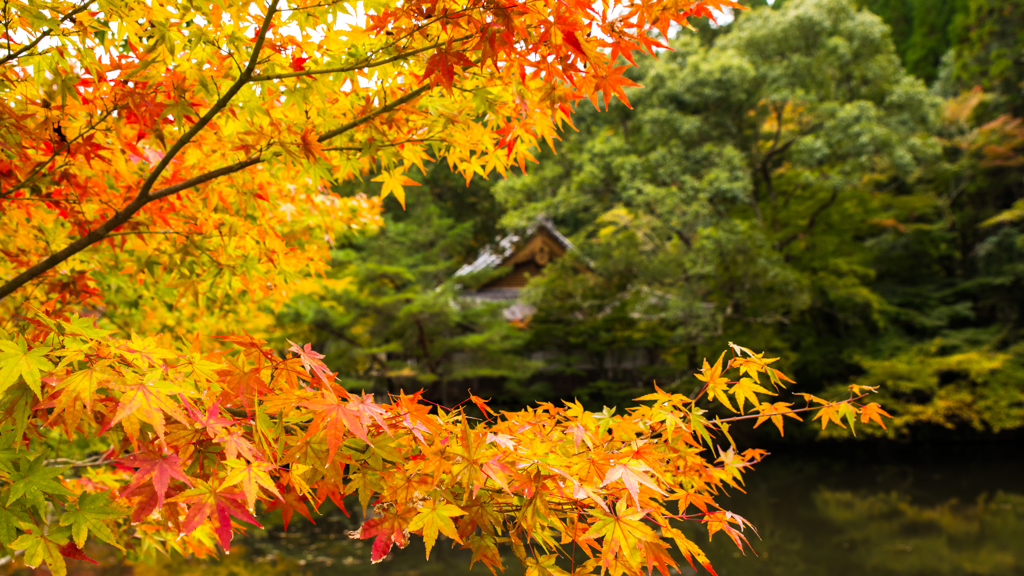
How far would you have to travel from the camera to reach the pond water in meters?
6.73

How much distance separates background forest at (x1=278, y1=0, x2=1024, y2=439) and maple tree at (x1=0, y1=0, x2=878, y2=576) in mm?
7262

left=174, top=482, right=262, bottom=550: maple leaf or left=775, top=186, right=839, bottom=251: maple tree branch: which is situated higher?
left=174, top=482, right=262, bottom=550: maple leaf

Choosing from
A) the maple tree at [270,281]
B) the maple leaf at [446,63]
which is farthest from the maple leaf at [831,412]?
the maple leaf at [446,63]

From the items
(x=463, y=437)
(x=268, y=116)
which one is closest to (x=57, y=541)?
(x=463, y=437)

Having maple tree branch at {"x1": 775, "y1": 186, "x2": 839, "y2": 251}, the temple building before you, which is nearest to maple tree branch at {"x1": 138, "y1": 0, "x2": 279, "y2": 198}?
the temple building

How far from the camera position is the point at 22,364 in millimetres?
1076

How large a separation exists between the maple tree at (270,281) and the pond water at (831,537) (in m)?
5.04

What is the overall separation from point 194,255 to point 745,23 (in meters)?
12.0

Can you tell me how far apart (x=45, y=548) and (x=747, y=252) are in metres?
10.2

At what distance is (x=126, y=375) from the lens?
1085 millimetres

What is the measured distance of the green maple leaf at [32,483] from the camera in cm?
117

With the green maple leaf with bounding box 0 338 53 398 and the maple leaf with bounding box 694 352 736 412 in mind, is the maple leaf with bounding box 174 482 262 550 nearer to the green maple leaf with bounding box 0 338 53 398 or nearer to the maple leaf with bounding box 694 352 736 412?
the green maple leaf with bounding box 0 338 53 398

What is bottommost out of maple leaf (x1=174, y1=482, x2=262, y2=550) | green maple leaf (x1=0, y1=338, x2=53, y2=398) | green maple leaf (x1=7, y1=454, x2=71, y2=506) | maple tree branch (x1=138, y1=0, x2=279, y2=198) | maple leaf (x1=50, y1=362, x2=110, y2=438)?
maple leaf (x1=174, y1=482, x2=262, y2=550)

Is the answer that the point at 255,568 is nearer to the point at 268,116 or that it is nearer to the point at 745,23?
the point at 268,116
